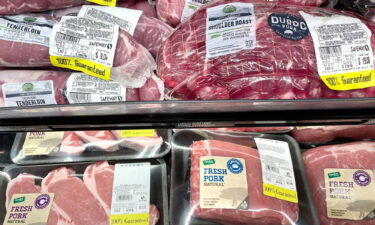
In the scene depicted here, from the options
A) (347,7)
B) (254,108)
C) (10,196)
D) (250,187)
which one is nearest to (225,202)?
(250,187)

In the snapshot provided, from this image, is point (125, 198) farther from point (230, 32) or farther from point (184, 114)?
point (230, 32)

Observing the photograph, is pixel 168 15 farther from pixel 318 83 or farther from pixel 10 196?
pixel 10 196

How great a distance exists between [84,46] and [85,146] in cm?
46

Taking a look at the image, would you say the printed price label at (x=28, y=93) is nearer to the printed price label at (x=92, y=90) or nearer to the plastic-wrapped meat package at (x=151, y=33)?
the printed price label at (x=92, y=90)

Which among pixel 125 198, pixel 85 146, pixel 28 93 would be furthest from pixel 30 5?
pixel 125 198

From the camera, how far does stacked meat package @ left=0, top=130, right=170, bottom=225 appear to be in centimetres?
114

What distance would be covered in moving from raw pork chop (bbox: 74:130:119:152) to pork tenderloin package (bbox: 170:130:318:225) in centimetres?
29

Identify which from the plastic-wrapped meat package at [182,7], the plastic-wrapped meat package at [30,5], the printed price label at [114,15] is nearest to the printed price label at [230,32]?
the plastic-wrapped meat package at [182,7]

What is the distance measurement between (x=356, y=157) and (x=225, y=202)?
0.59 m

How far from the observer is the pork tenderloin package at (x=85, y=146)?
133cm

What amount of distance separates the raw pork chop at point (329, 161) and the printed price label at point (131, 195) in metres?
0.66

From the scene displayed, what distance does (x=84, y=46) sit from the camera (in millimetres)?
1151

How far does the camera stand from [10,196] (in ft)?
3.88

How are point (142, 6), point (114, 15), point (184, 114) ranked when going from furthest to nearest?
point (142, 6) < point (114, 15) < point (184, 114)
